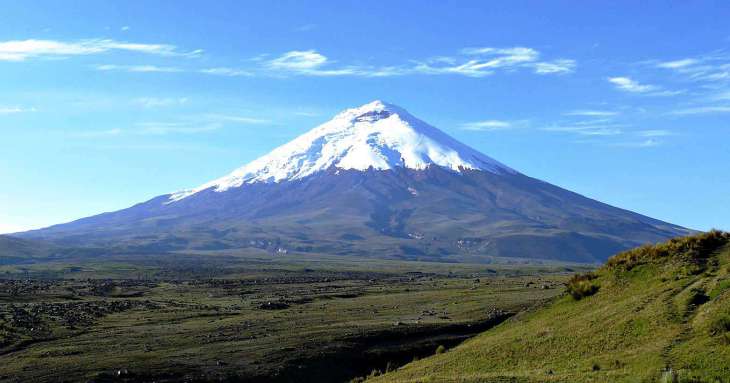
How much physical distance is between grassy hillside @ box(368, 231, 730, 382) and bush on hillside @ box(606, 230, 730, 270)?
0.13 feet

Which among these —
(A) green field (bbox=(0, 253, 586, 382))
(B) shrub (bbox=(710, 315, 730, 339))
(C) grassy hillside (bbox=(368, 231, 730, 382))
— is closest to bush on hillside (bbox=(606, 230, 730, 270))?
(C) grassy hillside (bbox=(368, 231, 730, 382))

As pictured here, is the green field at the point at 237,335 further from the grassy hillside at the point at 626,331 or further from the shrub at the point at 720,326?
the shrub at the point at 720,326

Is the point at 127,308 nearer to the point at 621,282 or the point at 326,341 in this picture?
the point at 326,341

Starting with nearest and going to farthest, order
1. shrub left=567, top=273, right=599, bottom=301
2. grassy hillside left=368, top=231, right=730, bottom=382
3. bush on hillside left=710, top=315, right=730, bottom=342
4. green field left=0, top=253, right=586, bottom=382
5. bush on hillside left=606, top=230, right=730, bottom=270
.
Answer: grassy hillside left=368, top=231, right=730, bottom=382
bush on hillside left=710, top=315, right=730, bottom=342
bush on hillside left=606, top=230, right=730, bottom=270
shrub left=567, top=273, right=599, bottom=301
green field left=0, top=253, right=586, bottom=382

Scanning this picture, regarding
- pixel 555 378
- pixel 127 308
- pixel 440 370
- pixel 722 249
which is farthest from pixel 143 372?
pixel 127 308

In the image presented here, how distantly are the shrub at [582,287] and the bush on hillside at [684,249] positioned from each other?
1181 mm

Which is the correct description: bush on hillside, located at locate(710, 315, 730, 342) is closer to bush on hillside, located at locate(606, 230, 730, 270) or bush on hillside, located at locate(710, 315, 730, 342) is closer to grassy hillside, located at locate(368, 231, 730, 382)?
grassy hillside, located at locate(368, 231, 730, 382)

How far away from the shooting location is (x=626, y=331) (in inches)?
914

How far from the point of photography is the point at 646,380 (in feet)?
60.6

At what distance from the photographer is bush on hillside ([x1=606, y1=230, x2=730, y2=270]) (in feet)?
93.9

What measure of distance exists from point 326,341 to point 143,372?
10.1 meters

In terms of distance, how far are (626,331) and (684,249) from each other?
25.4ft

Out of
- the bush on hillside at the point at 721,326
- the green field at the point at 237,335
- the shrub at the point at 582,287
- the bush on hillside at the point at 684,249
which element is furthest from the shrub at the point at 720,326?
the green field at the point at 237,335

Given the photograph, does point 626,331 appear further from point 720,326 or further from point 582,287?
point 582,287
